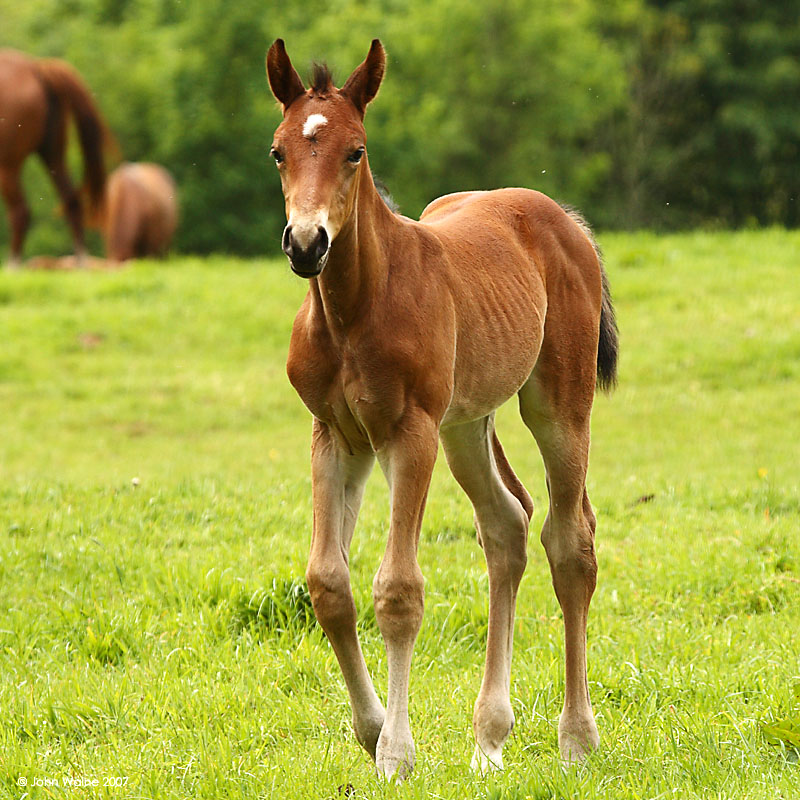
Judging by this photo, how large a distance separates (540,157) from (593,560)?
23.9m

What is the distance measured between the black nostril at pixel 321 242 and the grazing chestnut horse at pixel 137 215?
53.0 feet

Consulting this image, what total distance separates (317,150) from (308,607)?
248cm

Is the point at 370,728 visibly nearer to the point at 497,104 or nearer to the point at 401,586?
the point at 401,586

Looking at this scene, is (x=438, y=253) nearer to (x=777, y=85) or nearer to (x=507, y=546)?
(x=507, y=546)

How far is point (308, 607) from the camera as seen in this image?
498 centimetres

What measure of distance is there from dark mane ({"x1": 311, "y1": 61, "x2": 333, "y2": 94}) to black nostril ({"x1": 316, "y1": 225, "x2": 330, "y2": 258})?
1.65 feet

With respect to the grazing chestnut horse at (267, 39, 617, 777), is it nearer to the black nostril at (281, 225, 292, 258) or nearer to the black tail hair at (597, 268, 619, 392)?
the black nostril at (281, 225, 292, 258)

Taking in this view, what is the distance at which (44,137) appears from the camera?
15398 mm

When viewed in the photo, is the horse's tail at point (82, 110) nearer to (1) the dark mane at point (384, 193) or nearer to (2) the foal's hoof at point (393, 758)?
(1) the dark mane at point (384, 193)

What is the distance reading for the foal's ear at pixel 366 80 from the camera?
3199mm

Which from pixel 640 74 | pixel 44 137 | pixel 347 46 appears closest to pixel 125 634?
pixel 44 137

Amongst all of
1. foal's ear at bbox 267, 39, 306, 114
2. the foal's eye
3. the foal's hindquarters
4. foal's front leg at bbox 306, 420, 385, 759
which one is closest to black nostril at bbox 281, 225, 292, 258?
the foal's eye

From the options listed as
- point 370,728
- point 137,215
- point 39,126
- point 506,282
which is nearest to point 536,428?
point 506,282

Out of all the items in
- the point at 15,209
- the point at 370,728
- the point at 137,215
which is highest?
the point at 370,728
